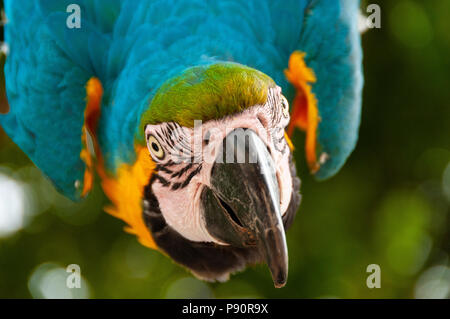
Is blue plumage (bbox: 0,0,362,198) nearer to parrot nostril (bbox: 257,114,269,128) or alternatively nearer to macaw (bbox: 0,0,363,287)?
macaw (bbox: 0,0,363,287)

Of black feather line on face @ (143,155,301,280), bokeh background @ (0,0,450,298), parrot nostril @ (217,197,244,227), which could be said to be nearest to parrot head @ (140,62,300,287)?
parrot nostril @ (217,197,244,227)

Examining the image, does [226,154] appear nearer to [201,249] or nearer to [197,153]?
[197,153]

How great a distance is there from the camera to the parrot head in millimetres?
1312

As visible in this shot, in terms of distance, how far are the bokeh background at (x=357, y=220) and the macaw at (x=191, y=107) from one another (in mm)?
595

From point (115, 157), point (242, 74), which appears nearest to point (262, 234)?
point (242, 74)

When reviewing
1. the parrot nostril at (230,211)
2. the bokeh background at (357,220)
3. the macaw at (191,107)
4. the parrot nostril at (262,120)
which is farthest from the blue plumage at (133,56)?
the bokeh background at (357,220)

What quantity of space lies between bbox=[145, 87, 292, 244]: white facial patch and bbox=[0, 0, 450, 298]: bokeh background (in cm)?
142

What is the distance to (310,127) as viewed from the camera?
2203 mm

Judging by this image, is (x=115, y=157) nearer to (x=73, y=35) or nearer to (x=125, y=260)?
(x=73, y=35)

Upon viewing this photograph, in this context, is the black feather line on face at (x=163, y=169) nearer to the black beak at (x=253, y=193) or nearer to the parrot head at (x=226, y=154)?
the parrot head at (x=226, y=154)

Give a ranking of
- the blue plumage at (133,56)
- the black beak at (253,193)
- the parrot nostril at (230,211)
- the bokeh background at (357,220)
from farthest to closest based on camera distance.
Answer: the bokeh background at (357,220)
the blue plumage at (133,56)
the parrot nostril at (230,211)
the black beak at (253,193)

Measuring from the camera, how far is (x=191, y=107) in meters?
1.37

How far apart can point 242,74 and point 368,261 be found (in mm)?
1947

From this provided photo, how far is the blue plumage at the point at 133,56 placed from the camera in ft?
5.62
